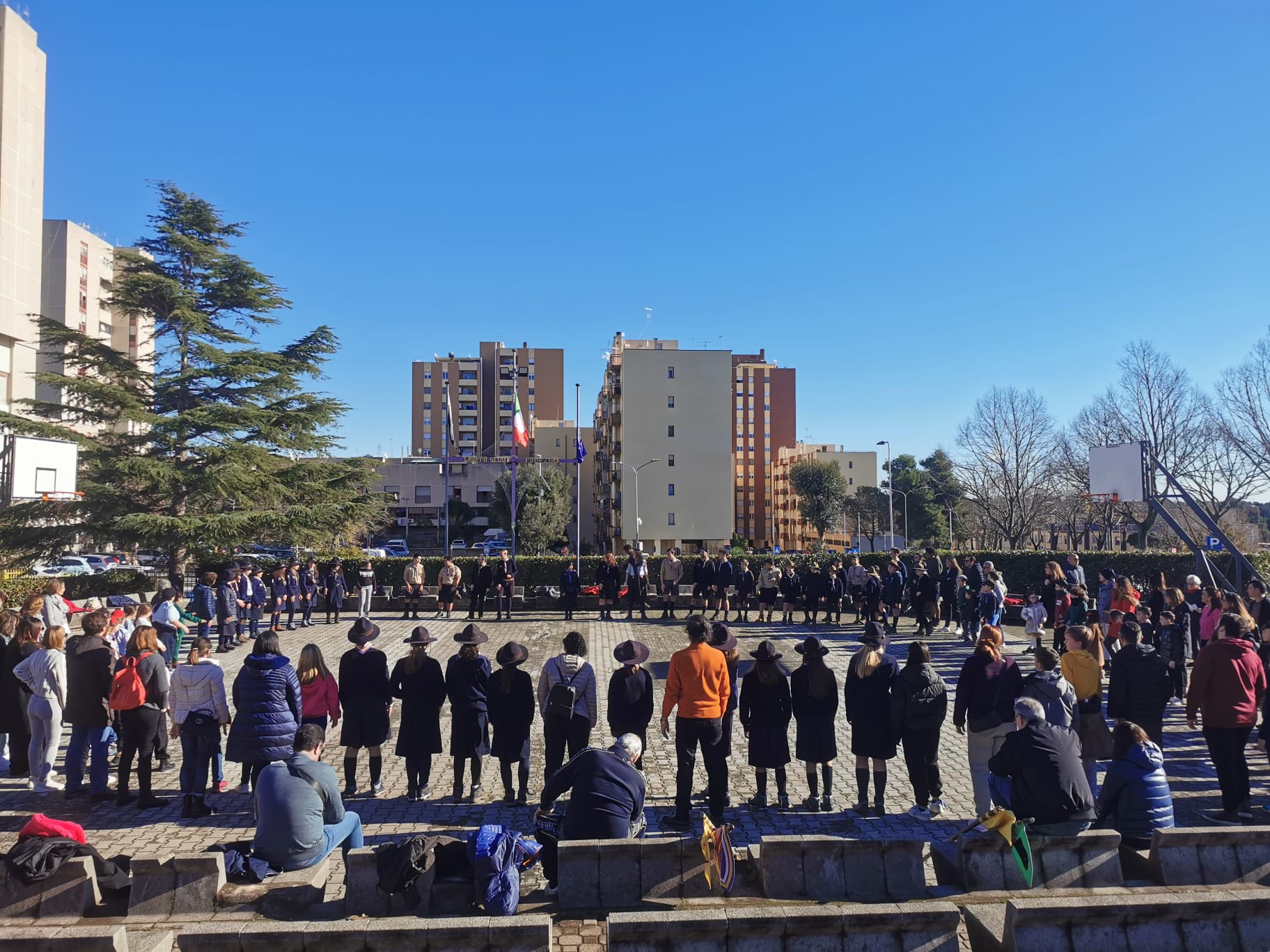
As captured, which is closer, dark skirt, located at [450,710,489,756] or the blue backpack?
the blue backpack

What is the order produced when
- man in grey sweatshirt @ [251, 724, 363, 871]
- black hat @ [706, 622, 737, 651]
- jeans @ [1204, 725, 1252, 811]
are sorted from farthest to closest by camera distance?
black hat @ [706, 622, 737, 651] < jeans @ [1204, 725, 1252, 811] < man in grey sweatshirt @ [251, 724, 363, 871]

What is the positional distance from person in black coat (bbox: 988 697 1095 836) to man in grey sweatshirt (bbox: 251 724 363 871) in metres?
4.71

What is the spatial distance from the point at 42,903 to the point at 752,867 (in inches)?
181

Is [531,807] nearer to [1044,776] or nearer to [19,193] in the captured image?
[1044,776]

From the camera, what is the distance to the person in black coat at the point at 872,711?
22.5 feet

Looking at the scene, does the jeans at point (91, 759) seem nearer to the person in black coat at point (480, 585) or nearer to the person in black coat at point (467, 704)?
the person in black coat at point (467, 704)

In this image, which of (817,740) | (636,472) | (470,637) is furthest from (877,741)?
(636,472)

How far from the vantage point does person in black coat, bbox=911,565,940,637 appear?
A: 17109mm

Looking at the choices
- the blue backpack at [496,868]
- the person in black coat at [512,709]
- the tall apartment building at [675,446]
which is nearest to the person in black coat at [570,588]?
the person in black coat at [512,709]

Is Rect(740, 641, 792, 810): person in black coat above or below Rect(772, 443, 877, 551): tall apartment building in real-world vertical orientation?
below

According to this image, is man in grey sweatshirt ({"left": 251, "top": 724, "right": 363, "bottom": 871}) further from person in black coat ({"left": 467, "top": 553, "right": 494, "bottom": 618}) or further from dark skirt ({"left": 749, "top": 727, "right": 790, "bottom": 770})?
person in black coat ({"left": 467, "top": 553, "right": 494, "bottom": 618})

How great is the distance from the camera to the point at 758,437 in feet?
260

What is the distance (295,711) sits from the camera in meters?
6.78

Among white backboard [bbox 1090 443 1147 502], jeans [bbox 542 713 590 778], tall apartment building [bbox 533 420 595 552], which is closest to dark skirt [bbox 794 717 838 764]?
jeans [bbox 542 713 590 778]
